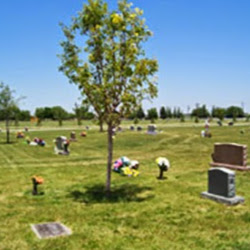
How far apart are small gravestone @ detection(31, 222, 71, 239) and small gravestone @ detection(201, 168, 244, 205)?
18.7ft

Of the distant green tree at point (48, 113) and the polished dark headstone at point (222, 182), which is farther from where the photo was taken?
the distant green tree at point (48, 113)

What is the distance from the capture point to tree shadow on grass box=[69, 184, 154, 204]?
11781 millimetres

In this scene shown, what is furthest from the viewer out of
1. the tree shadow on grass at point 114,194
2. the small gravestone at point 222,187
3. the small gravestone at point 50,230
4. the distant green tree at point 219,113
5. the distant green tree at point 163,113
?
the distant green tree at point 163,113

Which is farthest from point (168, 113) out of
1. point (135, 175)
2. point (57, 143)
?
point (135, 175)

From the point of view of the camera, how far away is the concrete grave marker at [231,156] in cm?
1759

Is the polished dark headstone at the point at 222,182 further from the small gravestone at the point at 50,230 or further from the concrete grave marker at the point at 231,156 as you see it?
the concrete grave marker at the point at 231,156

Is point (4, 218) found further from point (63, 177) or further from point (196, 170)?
point (196, 170)

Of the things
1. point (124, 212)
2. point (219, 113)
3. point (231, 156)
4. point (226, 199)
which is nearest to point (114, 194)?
point (124, 212)

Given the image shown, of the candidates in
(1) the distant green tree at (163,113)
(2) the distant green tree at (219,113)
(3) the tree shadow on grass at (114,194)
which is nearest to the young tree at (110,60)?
(3) the tree shadow on grass at (114,194)

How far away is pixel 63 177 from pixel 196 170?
7539 millimetres

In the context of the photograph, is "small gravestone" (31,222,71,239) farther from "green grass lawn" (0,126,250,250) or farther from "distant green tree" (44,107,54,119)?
"distant green tree" (44,107,54,119)

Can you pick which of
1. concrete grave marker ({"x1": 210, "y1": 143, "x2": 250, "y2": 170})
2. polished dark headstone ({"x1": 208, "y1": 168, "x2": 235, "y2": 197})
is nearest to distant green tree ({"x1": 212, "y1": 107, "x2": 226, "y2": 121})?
concrete grave marker ({"x1": 210, "y1": 143, "x2": 250, "y2": 170})

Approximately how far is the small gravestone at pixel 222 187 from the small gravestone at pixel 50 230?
5692 millimetres

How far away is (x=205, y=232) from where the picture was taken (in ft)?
27.5
